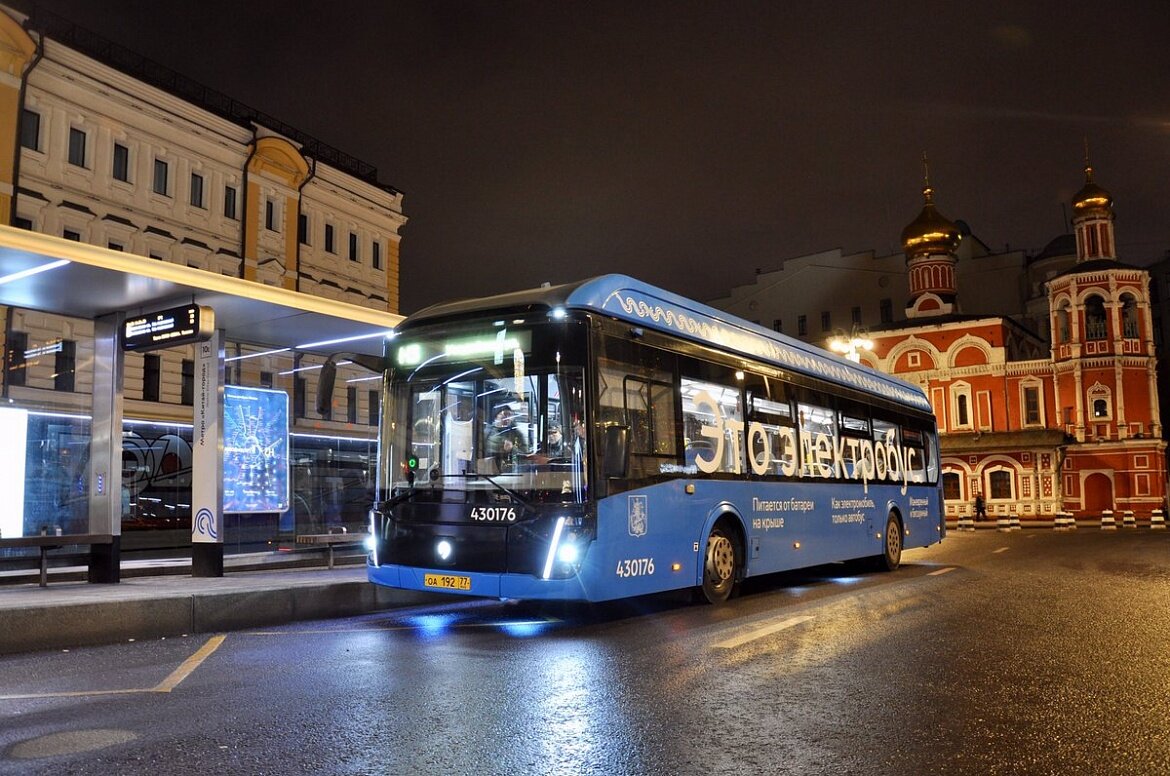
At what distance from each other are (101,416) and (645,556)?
7480 mm

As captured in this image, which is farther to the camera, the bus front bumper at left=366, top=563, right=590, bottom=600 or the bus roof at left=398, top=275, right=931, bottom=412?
the bus roof at left=398, top=275, right=931, bottom=412

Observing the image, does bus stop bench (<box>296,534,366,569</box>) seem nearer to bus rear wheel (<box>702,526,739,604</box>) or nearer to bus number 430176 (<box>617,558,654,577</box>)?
bus rear wheel (<box>702,526,739,604</box>)

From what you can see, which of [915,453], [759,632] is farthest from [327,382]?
[915,453]

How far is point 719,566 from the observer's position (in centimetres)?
1141

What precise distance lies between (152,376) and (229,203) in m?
9.16

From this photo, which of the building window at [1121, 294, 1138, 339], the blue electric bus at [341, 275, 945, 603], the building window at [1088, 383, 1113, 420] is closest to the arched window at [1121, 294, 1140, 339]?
the building window at [1121, 294, 1138, 339]

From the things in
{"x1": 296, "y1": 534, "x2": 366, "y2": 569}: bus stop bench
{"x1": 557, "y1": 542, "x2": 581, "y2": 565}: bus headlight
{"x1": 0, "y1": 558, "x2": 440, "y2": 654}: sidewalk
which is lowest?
{"x1": 0, "y1": 558, "x2": 440, "y2": 654}: sidewalk

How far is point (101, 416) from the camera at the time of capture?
41.4 feet

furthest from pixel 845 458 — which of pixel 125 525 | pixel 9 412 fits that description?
pixel 125 525

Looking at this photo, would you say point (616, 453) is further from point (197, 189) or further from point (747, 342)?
point (197, 189)

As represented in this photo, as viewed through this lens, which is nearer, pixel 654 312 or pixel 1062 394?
pixel 654 312

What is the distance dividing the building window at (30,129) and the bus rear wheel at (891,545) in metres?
26.4

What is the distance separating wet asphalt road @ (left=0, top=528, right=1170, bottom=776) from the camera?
4.94 m

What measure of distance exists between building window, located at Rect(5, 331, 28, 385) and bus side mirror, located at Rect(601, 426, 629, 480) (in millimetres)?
9579
